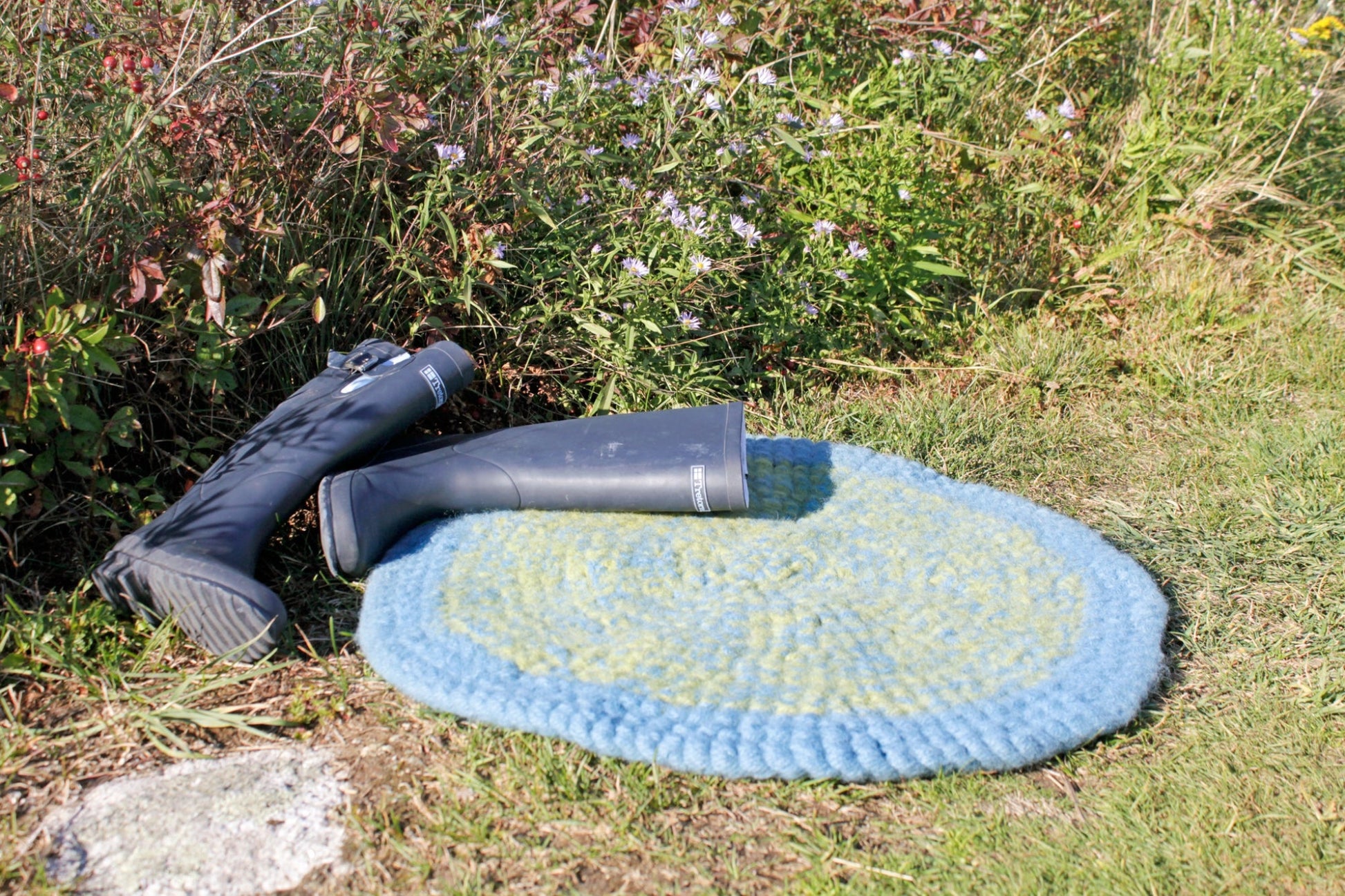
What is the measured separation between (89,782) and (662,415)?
1.17 meters

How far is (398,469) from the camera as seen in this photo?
6.72 feet

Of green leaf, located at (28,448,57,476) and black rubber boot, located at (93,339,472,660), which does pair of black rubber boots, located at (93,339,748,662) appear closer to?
black rubber boot, located at (93,339,472,660)

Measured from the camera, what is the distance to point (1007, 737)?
5.33 ft

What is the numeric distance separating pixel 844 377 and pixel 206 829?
200cm

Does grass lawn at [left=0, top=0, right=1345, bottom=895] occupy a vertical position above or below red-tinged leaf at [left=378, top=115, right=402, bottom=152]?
below

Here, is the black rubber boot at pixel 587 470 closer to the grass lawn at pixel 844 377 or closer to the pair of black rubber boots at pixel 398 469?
the pair of black rubber boots at pixel 398 469

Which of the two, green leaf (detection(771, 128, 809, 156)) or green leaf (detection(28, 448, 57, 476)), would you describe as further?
green leaf (detection(771, 128, 809, 156))

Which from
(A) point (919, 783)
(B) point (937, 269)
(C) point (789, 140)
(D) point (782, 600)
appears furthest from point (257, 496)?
(B) point (937, 269)

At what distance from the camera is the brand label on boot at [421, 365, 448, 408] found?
7.13 ft

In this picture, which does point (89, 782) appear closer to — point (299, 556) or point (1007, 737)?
point (299, 556)

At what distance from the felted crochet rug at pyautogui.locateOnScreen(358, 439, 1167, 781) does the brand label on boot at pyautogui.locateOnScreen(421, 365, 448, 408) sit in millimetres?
255

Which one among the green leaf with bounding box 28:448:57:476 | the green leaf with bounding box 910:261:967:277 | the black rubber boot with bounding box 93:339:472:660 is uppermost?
the green leaf with bounding box 28:448:57:476

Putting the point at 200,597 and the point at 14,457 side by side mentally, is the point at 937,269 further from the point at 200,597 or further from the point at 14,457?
the point at 14,457

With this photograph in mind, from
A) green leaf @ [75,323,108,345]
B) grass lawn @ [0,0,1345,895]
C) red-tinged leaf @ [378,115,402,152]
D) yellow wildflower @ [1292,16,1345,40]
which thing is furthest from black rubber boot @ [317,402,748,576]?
yellow wildflower @ [1292,16,1345,40]
